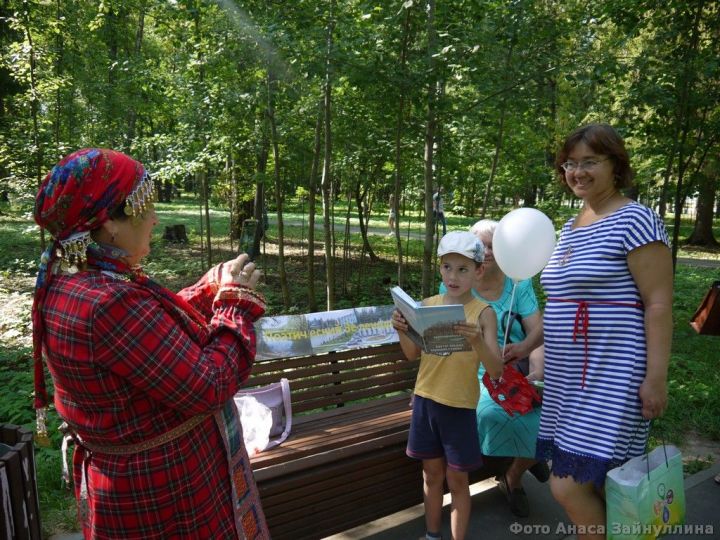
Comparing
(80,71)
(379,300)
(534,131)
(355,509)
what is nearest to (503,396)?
(355,509)

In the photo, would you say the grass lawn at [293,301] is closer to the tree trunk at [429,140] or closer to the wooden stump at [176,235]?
the wooden stump at [176,235]

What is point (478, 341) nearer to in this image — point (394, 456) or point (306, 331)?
point (394, 456)

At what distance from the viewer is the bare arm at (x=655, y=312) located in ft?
6.56

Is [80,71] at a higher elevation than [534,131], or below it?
higher

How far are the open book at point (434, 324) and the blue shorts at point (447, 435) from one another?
1.26 feet

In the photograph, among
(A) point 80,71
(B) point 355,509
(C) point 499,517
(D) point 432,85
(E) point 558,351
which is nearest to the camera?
(E) point 558,351

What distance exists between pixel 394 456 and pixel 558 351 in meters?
1.09

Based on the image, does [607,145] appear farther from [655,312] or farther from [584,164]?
[655,312]

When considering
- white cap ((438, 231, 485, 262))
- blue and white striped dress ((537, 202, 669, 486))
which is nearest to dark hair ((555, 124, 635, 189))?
blue and white striped dress ((537, 202, 669, 486))

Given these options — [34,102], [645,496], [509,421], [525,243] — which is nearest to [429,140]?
[525,243]

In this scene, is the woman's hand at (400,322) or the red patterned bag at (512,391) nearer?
the woman's hand at (400,322)

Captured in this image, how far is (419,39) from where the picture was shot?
5.06 meters

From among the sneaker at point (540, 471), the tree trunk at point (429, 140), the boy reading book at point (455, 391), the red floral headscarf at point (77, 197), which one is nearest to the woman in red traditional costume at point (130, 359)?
the red floral headscarf at point (77, 197)

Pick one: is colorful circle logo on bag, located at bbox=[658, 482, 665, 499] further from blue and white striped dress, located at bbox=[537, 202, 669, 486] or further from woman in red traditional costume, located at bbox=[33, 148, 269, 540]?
woman in red traditional costume, located at bbox=[33, 148, 269, 540]
